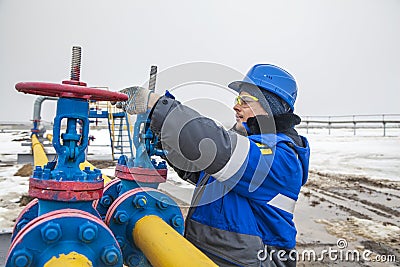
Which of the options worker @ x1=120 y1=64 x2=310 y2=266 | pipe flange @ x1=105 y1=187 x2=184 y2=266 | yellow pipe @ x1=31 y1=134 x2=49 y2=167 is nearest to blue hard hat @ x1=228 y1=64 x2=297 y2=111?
worker @ x1=120 y1=64 x2=310 y2=266

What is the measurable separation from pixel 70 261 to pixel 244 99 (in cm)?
89

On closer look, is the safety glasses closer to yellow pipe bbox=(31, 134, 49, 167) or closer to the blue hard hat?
the blue hard hat

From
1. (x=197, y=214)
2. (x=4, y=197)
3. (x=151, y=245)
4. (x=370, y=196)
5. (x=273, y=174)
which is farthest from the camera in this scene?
(x=370, y=196)

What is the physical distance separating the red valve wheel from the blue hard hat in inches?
23.2

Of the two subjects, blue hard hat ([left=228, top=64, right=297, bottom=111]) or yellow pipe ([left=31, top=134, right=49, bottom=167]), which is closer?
blue hard hat ([left=228, top=64, right=297, bottom=111])

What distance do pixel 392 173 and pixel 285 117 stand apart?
7.34m

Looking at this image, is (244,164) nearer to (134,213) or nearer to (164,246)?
(164,246)

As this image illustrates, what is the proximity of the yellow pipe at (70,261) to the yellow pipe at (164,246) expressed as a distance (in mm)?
180

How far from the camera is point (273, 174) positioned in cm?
117

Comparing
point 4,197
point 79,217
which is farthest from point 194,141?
point 4,197

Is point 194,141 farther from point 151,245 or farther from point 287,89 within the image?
point 287,89

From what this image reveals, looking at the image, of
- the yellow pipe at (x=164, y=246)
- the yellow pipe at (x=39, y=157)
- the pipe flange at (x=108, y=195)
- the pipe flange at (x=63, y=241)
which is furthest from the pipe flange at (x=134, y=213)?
the yellow pipe at (x=39, y=157)

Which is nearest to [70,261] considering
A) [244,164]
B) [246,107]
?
[244,164]

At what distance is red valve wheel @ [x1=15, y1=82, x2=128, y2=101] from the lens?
3.10ft
